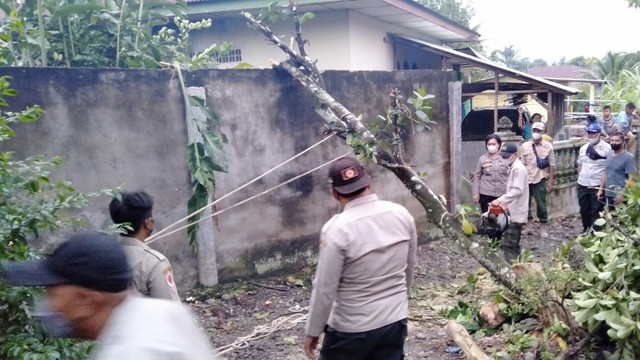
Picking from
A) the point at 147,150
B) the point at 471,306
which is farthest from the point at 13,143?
the point at 471,306

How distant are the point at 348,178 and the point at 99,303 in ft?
5.79

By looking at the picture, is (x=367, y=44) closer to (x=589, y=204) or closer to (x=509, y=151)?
(x=509, y=151)

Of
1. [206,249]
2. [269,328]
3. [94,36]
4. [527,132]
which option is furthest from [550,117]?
[94,36]

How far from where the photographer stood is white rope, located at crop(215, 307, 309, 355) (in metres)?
4.84

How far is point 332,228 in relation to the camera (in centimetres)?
310

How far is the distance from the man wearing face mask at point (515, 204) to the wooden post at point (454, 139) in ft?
5.92

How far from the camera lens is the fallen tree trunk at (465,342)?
14.2ft

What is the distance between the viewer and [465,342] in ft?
14.8

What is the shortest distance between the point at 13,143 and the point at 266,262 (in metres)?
2.87

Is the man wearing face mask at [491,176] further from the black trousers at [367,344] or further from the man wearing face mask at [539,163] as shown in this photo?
the black trousers at [367,344]

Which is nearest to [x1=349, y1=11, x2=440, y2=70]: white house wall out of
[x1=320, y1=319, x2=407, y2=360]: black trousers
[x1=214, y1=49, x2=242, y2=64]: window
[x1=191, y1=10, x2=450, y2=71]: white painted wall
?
[x1=191, y1=10, x2=450, y2=71]: white painted wall

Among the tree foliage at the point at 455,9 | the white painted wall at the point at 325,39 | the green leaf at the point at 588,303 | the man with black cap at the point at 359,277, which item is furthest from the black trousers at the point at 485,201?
the tree foliage at the point at 455,9

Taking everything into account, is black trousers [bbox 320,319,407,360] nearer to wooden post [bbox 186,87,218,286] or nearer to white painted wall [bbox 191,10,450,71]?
wooden post [bbox 186,87,218,286]

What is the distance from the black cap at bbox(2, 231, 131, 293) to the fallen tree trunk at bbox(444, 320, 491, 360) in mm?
3310
